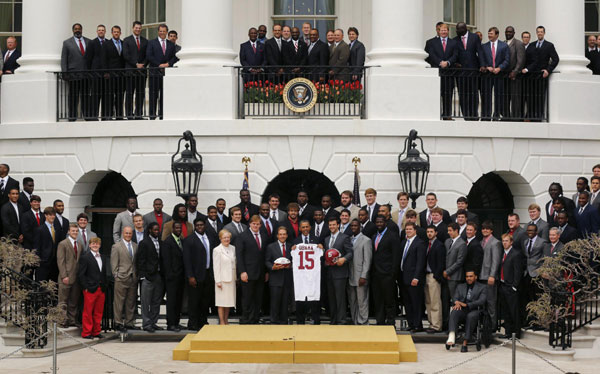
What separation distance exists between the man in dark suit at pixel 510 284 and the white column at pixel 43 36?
38.0ft

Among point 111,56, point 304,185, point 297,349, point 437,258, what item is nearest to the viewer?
point 297,349

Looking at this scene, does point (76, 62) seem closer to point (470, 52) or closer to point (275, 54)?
point (275, 54)

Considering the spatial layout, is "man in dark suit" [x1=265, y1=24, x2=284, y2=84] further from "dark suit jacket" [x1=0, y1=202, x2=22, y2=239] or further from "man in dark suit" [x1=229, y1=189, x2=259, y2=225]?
"dark suit jacket" [x1=0, y1=202, x2=22, y2=239]

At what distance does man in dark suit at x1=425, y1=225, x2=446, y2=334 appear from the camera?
2431cm

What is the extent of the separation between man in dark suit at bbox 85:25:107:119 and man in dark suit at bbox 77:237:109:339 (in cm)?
570

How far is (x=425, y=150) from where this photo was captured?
28.3m

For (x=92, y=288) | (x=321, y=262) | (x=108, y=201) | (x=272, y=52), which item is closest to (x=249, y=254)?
(x=321, y=262)

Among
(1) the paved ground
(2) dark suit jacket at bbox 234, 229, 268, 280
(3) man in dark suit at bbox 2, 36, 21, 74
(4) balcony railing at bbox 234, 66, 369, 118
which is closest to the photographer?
(1) the paved ground

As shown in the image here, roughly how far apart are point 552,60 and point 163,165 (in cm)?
868

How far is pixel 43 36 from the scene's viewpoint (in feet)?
98.3

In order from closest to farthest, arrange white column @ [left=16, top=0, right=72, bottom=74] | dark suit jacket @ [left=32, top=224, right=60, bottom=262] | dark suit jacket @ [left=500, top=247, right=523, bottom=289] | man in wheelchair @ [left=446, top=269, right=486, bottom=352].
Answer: man in wheelchair @ [left=446, top=269, right=486, bottom=352] < dark suit jacket @ [left=500, top=247, right=523, bottom=289] < dark suit jacket @ [left=32, top=224, right=60, bottom=262] < white column @ [left=16, top=0, right=72, bottom=74]

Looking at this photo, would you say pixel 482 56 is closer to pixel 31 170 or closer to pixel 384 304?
pixel 384 304

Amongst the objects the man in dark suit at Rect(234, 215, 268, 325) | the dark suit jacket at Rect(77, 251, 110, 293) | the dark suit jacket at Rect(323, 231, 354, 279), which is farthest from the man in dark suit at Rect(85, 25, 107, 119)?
the dark suit jacket at Rect(323, 231, 354, 279)

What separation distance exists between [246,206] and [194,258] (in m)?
2.00
